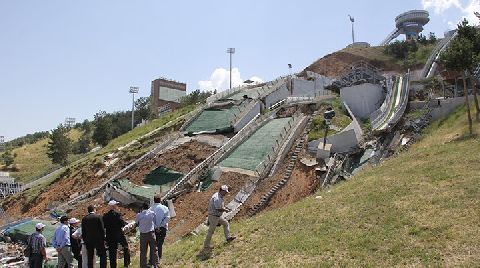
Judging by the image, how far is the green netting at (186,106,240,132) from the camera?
41000mm

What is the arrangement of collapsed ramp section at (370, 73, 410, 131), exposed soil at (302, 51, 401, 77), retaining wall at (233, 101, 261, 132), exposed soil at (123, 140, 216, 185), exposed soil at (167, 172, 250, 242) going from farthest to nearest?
exposed soil at (302, 51, 401, 77) → retaining wall at (233, 101, 261, 132) → collapsed ramp section at (370, 73, 410, 131) → exposed soil at (123, 140, 216, 185) → exposed soil at (167, 172, 250, 242)

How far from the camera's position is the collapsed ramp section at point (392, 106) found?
106ft

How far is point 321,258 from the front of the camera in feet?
37.9

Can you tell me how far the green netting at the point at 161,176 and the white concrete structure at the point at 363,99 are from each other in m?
15.9

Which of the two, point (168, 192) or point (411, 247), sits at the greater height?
point (411, 247)

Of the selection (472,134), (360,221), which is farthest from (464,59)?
(360,221)

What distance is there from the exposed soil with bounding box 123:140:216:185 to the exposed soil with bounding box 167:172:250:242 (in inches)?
172

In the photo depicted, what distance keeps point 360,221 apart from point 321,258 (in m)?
2.90

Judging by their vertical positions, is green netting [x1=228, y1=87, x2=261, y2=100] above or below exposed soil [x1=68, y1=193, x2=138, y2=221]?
above

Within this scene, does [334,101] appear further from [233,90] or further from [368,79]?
[233,90]

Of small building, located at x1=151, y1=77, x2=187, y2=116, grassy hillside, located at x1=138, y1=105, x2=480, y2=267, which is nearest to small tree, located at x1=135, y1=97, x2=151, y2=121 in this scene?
small building, located at x1=151, y1=77, x2=187, y2=116

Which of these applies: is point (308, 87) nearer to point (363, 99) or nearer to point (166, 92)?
point (363, 99)

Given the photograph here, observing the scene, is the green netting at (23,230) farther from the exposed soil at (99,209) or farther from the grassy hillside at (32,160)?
the grassy hillside at (32,160)

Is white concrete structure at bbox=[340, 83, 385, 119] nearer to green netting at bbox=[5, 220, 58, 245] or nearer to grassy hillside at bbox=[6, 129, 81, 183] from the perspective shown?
green netting at bbox=[5, 220, 58, 245]
